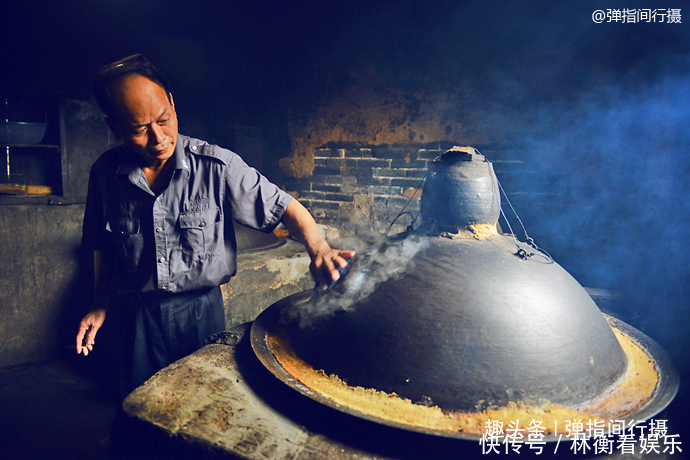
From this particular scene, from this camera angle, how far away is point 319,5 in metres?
4.34

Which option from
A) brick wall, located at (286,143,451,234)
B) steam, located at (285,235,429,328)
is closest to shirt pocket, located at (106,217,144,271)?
steam, located at (285,235,429,328)

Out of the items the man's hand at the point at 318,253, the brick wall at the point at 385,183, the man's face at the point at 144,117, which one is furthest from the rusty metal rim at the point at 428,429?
the brick wall at the point at 385,183

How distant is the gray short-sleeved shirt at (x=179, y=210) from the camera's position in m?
1.99

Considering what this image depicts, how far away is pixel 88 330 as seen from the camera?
2066 mm

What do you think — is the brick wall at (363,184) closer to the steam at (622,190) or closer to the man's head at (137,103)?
the steam at (622,190)

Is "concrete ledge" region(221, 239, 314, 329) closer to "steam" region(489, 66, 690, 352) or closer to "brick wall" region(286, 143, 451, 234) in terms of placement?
"brick wall" region(286, 143, 451, 234)

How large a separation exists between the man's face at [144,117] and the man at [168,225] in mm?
18

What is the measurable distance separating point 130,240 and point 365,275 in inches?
48.5

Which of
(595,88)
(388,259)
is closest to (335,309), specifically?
(388,259)

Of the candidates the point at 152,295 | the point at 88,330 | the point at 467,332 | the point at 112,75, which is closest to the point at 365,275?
the point at 467,332

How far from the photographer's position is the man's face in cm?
169

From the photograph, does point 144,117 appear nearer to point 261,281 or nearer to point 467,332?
point 467,332

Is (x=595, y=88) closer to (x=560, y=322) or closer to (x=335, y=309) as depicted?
(x=560, y=322)

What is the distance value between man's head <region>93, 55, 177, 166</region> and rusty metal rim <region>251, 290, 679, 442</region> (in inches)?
38.6
